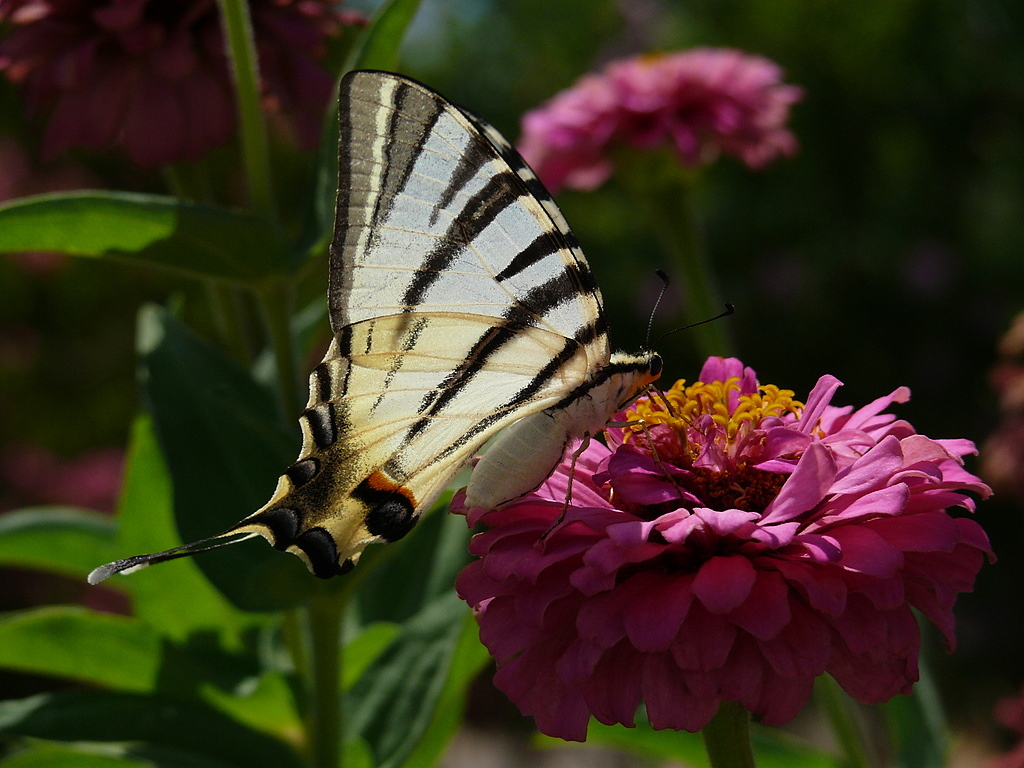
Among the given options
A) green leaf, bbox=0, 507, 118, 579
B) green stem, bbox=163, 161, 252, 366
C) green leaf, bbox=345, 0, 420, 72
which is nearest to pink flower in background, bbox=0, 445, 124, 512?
green leaf, bbox=0, 507, 118, 579

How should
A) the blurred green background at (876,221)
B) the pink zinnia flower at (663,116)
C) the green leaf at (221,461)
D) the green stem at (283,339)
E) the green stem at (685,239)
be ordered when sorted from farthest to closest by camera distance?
the blurred green background at (876,221) < the pink zinnia flower at (663,116) < the green stem at (685,239) < the green stem at (283,339) < the green leaf at (221,461)

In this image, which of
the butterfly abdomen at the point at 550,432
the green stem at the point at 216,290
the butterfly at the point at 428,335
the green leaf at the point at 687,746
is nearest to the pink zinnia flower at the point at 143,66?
the green stem at the point at 216,290

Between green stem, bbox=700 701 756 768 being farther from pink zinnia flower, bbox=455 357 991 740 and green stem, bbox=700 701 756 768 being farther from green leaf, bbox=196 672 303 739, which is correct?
green leaf, bbox=196 672 303 739

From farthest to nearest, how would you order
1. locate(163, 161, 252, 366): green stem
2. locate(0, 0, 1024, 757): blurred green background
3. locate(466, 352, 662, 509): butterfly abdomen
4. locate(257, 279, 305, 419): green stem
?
locate(0, 0, 1024, 757): blurred green background < locate(163, 161, 252, 366): green stem < locate(257, 279, 305, 419): green stem < locate(466, 352, 662, 509): butterfly abdomen

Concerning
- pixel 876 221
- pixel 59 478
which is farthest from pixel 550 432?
pixel 876 221

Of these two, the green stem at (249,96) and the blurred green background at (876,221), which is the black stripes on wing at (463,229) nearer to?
the green stem at (249,96)

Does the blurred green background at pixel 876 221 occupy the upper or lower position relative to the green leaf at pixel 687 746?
Result: lower
